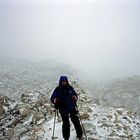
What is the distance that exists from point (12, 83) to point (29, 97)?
695 inches

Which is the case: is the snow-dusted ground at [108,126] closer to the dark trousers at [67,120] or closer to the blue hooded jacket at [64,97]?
the dark trousers at [67,120]

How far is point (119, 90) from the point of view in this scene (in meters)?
36.6

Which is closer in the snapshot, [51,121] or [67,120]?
[67,120]

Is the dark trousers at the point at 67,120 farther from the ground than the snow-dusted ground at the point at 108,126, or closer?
farther from the ground

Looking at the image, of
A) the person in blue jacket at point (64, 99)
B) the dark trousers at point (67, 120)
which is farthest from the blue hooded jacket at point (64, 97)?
A: the dark trousers at point (67, 120)

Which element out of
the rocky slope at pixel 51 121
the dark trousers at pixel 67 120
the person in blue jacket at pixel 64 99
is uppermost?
the person in blue jacket at pixel 64 99

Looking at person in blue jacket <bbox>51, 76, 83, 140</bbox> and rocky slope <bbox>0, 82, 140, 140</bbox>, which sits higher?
person in blue jacket <bbox>51, 76, 83, 140</bbox>

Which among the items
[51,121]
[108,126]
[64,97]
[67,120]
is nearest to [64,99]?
[64,97]

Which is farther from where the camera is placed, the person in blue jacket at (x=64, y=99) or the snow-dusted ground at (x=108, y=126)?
the snow-dusted ground at (x=108, y=126)

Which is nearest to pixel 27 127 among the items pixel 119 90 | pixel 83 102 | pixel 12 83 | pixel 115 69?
pixel 83 102

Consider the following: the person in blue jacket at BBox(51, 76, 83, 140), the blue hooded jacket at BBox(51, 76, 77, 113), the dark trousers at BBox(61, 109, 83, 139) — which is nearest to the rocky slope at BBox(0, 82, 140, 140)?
the dark trousers at BBox(61, 109, 83, 139)

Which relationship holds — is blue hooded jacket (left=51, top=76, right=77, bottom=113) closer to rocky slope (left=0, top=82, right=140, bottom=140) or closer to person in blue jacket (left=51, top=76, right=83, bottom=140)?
person in blue jacket (left=51, top=76, right=83, bottom=140)

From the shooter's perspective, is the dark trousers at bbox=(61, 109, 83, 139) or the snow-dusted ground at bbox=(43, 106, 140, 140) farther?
the snow-dusted ground at bbox=(43, 106, 140, 140)

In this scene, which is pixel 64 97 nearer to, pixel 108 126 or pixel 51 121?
pixel 108 126
